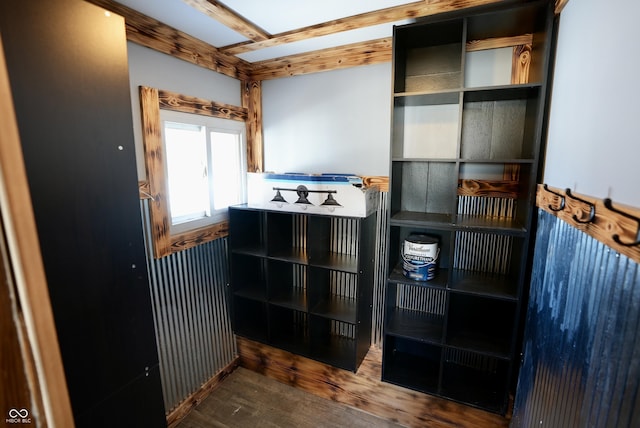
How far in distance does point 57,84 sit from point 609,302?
1664mm

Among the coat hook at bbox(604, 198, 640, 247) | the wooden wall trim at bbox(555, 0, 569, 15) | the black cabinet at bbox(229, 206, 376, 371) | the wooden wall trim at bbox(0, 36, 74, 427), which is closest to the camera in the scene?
the wooden wall trim at bbox(0, 36, 74, 427)

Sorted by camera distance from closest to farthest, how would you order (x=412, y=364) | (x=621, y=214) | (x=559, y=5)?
(x=621, y=214) < (x=559, y=5) < (x=412, y=364)

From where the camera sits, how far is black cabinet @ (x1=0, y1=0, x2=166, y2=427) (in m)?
0.89

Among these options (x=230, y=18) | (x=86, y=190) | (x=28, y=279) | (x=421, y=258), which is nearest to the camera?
(x=28, y=279)

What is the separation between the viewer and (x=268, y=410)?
216cm

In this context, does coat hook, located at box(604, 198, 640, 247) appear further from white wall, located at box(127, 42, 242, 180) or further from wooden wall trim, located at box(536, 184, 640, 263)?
white wall, located at box(127, 42, 242, 180)

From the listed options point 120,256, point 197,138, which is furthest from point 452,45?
point 120,256

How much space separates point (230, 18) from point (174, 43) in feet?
1.54

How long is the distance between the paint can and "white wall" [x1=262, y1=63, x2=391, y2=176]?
586mm

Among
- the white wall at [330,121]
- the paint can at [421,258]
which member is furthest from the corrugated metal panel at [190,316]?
the paint can at [421,258]

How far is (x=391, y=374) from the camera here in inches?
75.8

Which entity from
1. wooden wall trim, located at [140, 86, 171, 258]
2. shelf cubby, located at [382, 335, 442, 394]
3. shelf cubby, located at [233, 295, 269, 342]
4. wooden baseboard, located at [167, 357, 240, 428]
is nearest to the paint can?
shelf cubby, located at [382, 335, 442, 394]

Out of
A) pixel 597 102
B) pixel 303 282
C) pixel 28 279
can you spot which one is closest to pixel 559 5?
pixel 597 102

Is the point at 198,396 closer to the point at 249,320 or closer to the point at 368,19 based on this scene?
the point at 249,320
